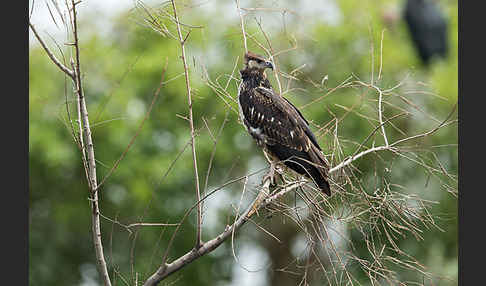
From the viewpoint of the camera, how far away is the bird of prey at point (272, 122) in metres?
4.61

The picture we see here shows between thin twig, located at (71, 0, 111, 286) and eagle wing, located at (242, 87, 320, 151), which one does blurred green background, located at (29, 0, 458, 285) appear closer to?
eagle wing, located at (242, 87, 320, 151)

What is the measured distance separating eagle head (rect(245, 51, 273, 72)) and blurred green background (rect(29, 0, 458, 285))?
4.89m

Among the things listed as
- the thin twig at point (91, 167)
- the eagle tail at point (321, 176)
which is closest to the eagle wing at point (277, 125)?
the eagle tail at point (321, 176)

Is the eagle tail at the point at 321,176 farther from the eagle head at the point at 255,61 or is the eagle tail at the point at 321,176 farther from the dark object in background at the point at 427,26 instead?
the dark object in background at the point at 427,26

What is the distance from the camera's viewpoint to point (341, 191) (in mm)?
3979

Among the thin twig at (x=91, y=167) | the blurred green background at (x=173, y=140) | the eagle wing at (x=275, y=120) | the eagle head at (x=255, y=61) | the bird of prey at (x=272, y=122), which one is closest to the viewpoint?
the thin twig at (x=91, y=167)

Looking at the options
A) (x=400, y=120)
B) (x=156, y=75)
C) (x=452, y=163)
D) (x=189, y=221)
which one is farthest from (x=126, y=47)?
(x=452, y=163)

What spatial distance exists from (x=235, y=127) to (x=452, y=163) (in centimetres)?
370

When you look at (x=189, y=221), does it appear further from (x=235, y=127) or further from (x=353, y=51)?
(x=353, y=51)

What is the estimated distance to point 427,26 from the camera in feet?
35.2

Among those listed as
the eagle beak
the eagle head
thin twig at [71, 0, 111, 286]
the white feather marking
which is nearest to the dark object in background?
the eagle head

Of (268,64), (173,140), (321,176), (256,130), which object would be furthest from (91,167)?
(173,140)

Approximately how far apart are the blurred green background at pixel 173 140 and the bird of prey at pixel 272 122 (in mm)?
4904

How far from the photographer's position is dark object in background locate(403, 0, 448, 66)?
1070 centimetres
